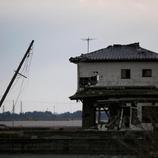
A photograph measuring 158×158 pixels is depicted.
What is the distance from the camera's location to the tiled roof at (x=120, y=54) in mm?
46875

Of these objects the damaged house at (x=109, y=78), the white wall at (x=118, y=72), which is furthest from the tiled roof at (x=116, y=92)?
the white wall at (x=118, y=72)

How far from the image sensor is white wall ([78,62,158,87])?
46.5m

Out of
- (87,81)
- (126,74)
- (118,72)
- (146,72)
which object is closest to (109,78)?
(118,72)

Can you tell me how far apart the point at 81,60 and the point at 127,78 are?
4.34 meters

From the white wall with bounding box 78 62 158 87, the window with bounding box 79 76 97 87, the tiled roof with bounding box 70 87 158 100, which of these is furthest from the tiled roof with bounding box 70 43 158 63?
the tiled roof with bounding box 70 87 158 100

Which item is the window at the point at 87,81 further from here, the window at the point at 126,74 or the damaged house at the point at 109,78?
the window at the point at 126,74

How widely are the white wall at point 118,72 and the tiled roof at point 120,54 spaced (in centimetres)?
47

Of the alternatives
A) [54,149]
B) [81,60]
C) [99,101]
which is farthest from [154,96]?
[54,149]

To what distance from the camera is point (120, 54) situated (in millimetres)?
48125

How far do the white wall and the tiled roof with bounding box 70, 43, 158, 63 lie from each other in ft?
1.55

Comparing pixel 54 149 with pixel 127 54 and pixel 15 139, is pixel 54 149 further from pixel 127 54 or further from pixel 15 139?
pixel 127 54

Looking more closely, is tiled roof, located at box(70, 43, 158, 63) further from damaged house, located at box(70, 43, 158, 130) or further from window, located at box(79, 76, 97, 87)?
window, located at box(79, 76, 97, 87)

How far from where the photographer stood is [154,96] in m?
42.2

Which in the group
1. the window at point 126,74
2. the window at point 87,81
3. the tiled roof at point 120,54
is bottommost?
the window at point 87,81
